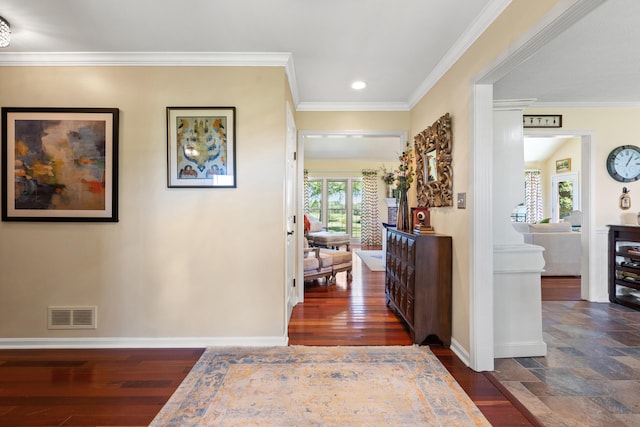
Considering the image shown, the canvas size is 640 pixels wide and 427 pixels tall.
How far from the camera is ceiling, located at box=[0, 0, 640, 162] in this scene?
2.04 meters

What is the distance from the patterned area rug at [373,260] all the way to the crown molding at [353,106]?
312cm

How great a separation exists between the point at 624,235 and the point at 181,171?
5191mm

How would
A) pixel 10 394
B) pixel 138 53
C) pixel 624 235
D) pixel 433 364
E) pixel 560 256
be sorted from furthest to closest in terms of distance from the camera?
pixel 560 256
pixel 624 235
pixel 138 53
pixel 433 364
pixel 10 394

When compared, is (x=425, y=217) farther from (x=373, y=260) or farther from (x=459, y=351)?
(x=373, y=260)

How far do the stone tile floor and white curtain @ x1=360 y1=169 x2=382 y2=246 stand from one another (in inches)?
246

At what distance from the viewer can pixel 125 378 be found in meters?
2.21

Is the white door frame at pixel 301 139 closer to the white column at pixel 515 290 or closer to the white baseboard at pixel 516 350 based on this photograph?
the white column at pixel 515 290

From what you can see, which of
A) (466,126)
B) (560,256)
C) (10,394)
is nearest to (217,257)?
(10,394)

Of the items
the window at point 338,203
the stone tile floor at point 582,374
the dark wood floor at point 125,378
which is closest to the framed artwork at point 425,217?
the dark wood floor at point 125,378

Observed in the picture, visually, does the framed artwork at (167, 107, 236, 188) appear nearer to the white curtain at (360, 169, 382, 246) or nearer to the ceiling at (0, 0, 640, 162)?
the ceiling at (0, 0, 640, 162)

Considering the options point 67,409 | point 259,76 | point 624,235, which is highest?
point 259,76

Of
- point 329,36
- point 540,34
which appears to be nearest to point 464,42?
point 540,34

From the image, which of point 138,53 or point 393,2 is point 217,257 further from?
point 393,2

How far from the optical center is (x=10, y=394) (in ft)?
6.64
